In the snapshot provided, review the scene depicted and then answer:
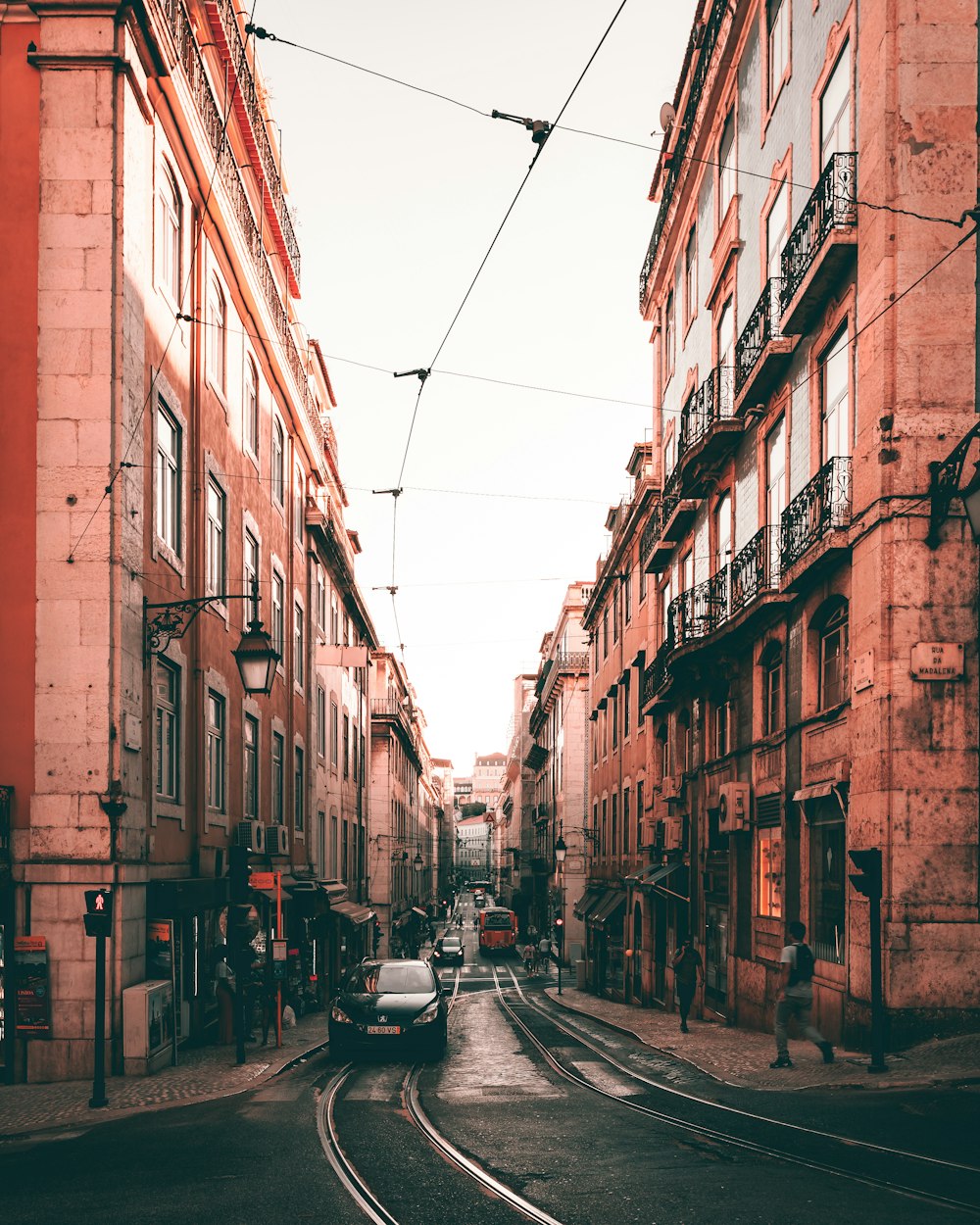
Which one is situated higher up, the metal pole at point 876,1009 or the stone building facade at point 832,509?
the stone building facade at point 832,509

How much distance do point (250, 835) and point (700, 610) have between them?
10155 mm

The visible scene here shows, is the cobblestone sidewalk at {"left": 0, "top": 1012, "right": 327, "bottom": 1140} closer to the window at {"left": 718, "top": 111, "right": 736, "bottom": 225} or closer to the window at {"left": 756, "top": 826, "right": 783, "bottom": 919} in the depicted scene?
the window at {"left": 756, "top": 826, "right": 783, "bottom": 919}

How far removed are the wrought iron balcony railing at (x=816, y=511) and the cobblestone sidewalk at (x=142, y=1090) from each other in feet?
32.7

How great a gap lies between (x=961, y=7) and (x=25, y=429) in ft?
39.8

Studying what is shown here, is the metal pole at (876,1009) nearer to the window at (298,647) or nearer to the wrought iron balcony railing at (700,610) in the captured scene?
the wrought iron balcony railing at (700,610)

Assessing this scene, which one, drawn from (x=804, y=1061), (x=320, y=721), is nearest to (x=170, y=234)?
(x=804, y=1061)

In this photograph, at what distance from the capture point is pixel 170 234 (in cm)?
1981

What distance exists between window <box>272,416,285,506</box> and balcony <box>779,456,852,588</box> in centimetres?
1394

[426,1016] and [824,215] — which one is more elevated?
[824,215]

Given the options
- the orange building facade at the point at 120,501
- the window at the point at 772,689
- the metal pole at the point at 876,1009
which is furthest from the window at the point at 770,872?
the orange building facade at the point at 120,501

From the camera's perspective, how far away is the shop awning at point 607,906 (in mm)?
39656

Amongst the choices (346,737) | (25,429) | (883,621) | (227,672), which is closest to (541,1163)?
(883,621)

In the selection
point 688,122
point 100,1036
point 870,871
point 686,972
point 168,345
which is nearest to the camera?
point 100,1036

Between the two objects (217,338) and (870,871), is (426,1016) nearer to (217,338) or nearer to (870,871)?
(870,871)
